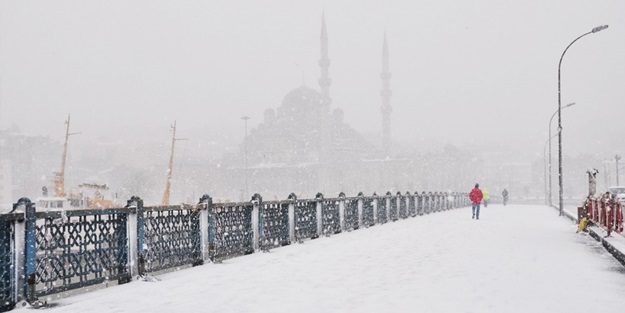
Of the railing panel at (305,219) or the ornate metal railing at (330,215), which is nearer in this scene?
the railing panel at (305,219)

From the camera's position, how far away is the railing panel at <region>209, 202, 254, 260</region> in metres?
12.9

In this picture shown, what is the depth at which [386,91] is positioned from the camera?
5861 inches

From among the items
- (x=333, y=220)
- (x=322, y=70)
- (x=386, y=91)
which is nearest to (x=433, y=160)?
(x=386, y=91)

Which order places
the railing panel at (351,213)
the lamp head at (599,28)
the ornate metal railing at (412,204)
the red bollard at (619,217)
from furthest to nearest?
the ornate metal railing at (412,204)
the lamp head at (599,28)
the railing panel at (351,213)
the red bollard at (619,217)

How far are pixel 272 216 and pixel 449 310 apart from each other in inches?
364

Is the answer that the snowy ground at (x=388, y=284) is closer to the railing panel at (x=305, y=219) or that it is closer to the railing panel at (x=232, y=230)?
the railing panel at (x=232, y=230)

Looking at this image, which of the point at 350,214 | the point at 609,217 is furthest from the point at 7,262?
the point at 350,214

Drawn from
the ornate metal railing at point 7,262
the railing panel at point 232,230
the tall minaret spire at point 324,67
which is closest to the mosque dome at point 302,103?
the tall minaret spire at point 324,67

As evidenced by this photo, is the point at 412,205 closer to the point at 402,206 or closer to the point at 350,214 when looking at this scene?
the point at 402,206

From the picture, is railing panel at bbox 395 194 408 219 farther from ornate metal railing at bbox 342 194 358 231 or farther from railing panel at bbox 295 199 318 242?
railing panel at bbox 295 199 318 242

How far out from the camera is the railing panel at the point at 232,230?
12919mm

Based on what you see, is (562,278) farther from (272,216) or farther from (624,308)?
(272,216)

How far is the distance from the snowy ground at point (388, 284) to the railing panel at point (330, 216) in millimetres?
5304

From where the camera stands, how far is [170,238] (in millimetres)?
11219
